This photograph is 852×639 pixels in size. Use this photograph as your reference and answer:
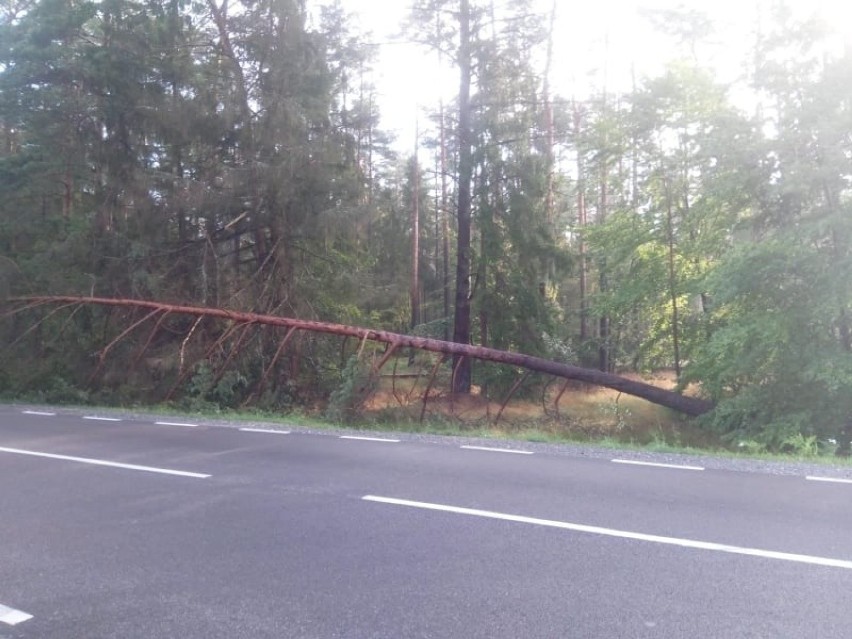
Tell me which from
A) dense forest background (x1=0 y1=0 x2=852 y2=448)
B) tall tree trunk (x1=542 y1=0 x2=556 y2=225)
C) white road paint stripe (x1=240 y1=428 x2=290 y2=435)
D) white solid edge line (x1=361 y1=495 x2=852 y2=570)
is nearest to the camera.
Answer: white solid edge line (x1=361 y1=495 x2=852 y2=570)

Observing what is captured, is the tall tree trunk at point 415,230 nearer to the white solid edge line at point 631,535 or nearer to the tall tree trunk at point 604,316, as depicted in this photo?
the tall tree trunk at point 604,316

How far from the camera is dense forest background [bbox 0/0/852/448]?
18.1m

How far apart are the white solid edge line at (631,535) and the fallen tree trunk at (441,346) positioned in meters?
11.8

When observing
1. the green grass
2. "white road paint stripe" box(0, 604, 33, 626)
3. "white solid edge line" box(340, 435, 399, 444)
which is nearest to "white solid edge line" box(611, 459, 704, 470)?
the green grass

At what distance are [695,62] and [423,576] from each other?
24586mm

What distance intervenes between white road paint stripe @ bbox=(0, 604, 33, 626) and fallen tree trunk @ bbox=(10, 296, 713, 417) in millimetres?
14355

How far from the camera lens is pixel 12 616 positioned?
454 cm

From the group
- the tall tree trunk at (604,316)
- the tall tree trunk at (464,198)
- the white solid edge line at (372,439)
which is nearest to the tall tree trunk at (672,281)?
the tall tree trunk at (604,316)

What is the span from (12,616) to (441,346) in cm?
1501

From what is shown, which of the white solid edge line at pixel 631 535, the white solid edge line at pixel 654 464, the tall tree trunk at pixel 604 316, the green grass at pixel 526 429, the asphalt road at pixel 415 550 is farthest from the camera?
the tall tree trunk at pixel 604 316

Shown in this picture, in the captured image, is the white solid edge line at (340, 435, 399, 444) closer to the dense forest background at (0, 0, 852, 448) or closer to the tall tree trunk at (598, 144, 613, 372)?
the dense forest background at (0, 0, 852, 448)

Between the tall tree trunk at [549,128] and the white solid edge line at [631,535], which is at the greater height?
the tall tree trunk at [549,128]

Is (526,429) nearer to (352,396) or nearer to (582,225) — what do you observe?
(352,396)

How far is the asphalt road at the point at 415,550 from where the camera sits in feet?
14.4
